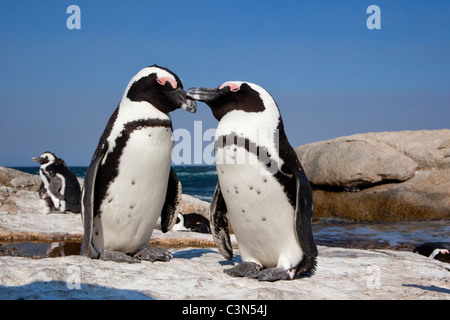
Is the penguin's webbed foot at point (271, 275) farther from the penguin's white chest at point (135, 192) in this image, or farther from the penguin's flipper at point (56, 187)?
the penguin's flipper at point (56, 187)

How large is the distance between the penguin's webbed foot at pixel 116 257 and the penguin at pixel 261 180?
2.57 ft

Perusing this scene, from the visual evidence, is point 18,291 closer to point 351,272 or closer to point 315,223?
point 351,272

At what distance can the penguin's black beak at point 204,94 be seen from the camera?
343 centimetres

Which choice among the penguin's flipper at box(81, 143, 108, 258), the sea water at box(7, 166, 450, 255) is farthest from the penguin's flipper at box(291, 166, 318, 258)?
the sea water at box(7, 166, 450, 255)

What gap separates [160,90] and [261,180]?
1.07 m

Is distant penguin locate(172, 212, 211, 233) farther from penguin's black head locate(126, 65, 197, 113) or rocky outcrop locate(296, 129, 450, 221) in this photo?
penguin's black head locate(126, 65, 197, 113)

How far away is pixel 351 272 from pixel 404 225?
7.03 m

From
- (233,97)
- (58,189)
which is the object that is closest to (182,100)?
(233,97)

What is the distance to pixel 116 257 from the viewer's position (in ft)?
12.4

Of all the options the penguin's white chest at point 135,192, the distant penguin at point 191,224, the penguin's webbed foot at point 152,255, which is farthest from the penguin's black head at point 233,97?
the distant penguin at point 191,224

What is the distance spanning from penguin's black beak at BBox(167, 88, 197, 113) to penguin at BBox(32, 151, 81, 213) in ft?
25.0

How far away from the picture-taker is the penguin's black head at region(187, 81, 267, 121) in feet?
11.2

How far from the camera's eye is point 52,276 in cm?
299
